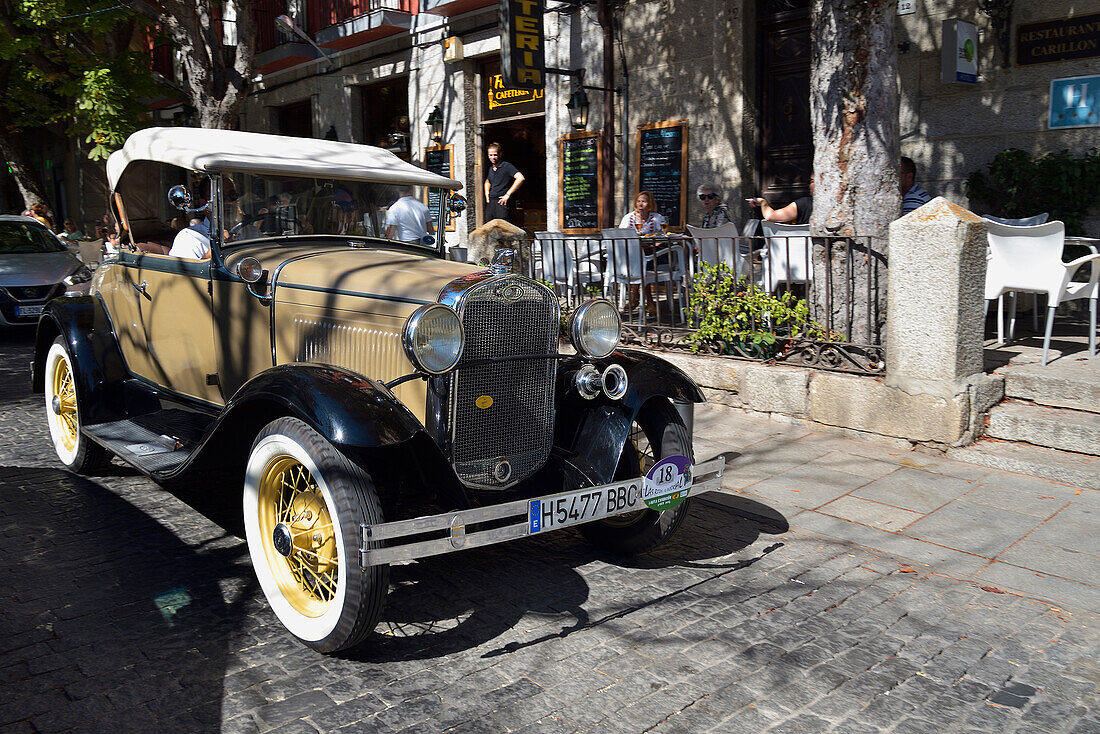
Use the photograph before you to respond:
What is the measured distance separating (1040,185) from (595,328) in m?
6.14

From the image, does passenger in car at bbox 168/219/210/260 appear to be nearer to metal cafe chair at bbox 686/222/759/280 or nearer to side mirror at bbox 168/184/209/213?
side mirror at bbox 168/184/209/213

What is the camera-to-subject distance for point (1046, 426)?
5.32 meters

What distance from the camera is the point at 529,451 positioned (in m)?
3.78

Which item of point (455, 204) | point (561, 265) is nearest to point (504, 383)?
point (455, 204)

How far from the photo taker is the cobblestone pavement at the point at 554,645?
9.08ft

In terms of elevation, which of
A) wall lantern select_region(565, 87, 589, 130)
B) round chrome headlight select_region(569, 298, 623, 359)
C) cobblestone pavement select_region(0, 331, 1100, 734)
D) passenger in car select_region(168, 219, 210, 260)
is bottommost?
cobblestone pavement select_region(0, 331, 1100, 734)

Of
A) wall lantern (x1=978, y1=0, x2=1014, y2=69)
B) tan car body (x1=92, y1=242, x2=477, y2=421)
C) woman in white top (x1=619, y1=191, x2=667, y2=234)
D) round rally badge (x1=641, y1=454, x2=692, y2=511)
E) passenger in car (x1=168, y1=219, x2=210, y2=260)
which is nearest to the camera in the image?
round rally badge (x1=641, y1=454, x2=692, y2=511)

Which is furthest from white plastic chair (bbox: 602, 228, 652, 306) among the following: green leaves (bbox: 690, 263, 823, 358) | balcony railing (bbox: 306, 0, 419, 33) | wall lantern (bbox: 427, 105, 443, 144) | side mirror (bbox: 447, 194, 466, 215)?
balcony railing (bbox: 306, 0, 419, 33)

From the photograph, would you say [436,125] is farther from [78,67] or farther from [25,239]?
[78,67]

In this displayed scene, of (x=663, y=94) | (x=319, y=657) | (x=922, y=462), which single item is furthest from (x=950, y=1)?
(x=319, y=657)

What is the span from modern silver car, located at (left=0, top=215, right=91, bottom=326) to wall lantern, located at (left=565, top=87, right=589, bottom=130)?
667cm

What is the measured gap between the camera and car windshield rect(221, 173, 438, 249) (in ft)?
14.6

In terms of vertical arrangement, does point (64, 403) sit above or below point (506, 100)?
below

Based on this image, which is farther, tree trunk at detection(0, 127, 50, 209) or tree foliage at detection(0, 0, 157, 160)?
tree trunk at detection(0, 127, 50, 209)
